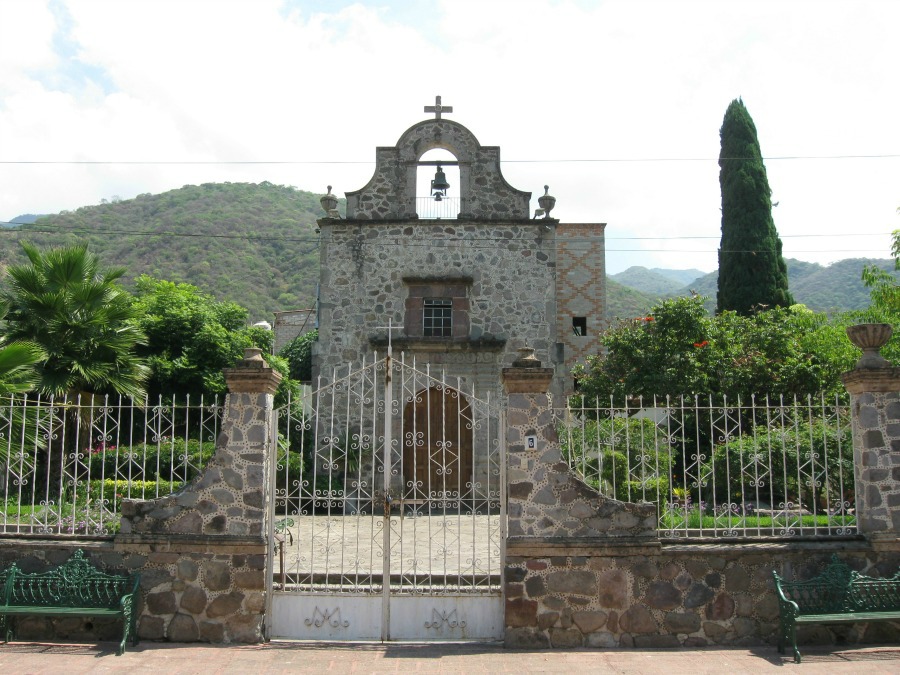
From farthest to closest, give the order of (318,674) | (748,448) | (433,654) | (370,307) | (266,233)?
(266,233), (370,307), (748,448), (433,654), (318,674)

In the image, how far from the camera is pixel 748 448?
11562 mm

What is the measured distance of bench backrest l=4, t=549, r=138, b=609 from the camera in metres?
7.70

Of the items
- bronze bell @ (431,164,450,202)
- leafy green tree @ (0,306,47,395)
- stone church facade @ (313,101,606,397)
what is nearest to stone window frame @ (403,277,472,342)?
stone church facade @ (313,101,606,397)

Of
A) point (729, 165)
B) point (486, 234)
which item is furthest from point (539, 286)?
point (729, 165)

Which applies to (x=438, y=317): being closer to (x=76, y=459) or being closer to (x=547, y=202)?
(x=547, y=202)

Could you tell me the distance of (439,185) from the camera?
739 inches

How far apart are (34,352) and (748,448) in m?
9.56

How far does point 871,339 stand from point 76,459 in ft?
26.3

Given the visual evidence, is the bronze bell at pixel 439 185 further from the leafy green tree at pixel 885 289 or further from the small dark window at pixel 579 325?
the leafy green tree at pixel 885 289

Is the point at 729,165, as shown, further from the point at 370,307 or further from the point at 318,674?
the point at 318,674

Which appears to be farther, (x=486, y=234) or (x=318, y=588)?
(x=486, y=234)

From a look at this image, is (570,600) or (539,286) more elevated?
(539,286)

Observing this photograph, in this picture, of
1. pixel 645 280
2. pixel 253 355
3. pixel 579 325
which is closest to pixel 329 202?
pixel 579 325

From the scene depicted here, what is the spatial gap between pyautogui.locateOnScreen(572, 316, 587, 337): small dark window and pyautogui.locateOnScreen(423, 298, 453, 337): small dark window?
18.4ft
